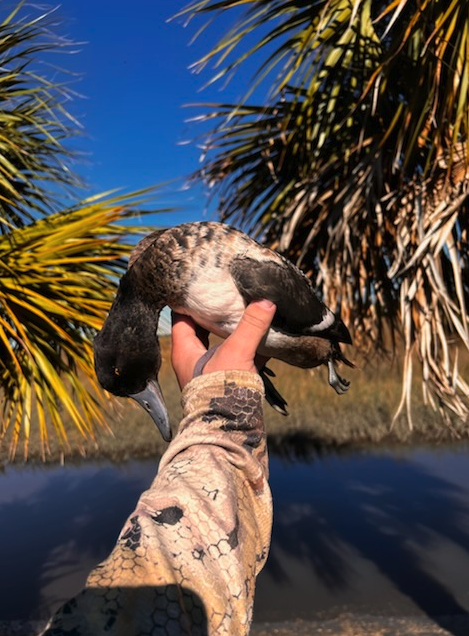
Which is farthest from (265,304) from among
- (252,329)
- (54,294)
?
(54,294)

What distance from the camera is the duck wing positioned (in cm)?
167

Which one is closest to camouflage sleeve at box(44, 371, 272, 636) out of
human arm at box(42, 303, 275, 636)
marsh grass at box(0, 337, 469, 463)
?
human arm at box(42, 303, 275, 636)

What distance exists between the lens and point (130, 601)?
Answer: 2.70ft

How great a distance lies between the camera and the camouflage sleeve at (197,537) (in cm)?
82

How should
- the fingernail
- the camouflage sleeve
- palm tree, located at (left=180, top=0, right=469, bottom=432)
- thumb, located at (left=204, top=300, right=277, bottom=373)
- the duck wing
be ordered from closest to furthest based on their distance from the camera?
the camouflage sleeve → thumb, located at (left=204, top=300, right=277, bottom=373) → the fingernail → the duck wing → palm tree, located at (left=180, top=0, right=469, bottom=432)

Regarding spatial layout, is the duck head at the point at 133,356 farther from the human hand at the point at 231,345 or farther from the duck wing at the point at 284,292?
the duck wing at the point at 284,292

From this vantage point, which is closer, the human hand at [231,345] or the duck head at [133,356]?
the human hand at [231,345]

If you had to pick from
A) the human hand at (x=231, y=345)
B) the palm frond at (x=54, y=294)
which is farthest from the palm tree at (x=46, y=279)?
the human hand at (x=231, y=345)

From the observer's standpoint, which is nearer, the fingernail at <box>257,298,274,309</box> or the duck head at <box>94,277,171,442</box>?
the fingernail at <box>257,298,274,309</box>

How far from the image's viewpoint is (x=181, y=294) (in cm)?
176

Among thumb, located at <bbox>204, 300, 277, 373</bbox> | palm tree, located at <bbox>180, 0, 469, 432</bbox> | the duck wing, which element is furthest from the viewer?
palm tree, located at <bbox>180, 0, 469, 432</bbox>

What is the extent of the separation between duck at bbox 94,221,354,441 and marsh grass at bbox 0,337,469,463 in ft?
35.5

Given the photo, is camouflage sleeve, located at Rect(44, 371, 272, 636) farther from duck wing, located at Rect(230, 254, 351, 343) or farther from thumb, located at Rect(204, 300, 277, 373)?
duck wing, located at Rect(230, 254, 351, 343)

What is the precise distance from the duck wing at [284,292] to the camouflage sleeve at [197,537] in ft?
1.40
